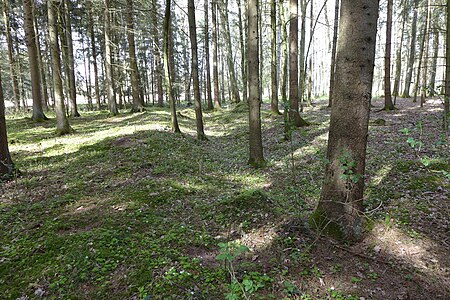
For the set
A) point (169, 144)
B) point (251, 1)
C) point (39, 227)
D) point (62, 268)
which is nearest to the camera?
point (62, 268)

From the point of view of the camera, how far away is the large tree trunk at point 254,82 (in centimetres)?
771

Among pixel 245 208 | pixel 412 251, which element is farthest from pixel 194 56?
pixel 412 251

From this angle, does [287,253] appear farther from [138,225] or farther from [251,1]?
[251,1]

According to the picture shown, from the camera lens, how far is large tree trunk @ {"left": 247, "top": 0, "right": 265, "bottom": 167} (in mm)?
7707

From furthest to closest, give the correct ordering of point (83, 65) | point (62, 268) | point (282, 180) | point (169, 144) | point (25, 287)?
1. point (83, 65)
2. point (169, 144)
3. point (282, 180)
4. point (62, 268)
5. point (25, 287)

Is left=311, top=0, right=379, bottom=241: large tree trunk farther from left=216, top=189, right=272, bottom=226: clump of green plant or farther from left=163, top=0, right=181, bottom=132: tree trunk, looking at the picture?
left=163, top=0, right=181, bottom=132: tree trunk

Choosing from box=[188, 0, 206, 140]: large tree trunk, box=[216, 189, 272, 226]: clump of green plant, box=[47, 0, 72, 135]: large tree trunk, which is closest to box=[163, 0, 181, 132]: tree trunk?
box=[188, 0, 206, 140]: large tree trunk

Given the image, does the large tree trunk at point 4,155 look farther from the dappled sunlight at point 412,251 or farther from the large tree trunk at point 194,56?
the dappled sunlight at point 412,251

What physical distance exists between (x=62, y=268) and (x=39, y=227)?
162 cm

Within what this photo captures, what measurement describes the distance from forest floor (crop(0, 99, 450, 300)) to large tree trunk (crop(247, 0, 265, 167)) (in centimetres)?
56

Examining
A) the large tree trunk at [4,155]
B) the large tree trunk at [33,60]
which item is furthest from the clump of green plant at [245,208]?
the large tree trunk at [33,60]

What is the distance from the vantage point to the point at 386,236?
373 cm

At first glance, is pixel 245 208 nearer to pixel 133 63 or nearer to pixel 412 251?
pixel 412 251

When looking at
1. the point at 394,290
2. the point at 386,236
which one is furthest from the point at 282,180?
the point at 394,290
